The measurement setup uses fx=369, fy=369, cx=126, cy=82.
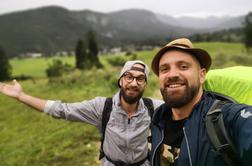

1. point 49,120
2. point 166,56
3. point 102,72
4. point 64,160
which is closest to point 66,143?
point 64,160

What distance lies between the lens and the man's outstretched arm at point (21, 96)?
3.92 m

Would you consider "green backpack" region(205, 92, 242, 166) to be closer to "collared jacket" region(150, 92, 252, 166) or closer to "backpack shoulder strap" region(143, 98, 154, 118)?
"collared jacket" region(150, 92, 252, 166)

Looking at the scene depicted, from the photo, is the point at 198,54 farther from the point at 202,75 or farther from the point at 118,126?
the point at 118,126

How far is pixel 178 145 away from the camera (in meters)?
2.16

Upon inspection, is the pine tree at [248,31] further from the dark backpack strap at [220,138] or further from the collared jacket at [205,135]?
the dark backpack strap at [220,138]

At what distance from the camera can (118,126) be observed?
366cm

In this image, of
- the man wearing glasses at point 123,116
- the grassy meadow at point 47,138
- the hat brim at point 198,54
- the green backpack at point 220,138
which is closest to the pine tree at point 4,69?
the grassy meadow at point 47,138

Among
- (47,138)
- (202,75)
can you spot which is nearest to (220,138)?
(202,75)

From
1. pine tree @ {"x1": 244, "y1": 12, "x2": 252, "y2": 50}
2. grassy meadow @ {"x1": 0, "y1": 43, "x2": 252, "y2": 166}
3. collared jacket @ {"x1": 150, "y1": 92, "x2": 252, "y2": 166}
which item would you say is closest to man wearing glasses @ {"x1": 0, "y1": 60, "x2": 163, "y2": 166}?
collared jacket @ {"x1": 150, "y1": 92, "x2": 252, "y2": 166}

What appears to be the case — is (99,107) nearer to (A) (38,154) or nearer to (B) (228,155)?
(B) (228,155)

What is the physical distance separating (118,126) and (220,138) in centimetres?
197

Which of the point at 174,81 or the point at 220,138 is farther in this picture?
the point at 174,81

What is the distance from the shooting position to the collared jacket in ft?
5.48

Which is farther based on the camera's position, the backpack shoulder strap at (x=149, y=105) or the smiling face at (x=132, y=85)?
the backpack shoulder strap at (x=149, y=105)
